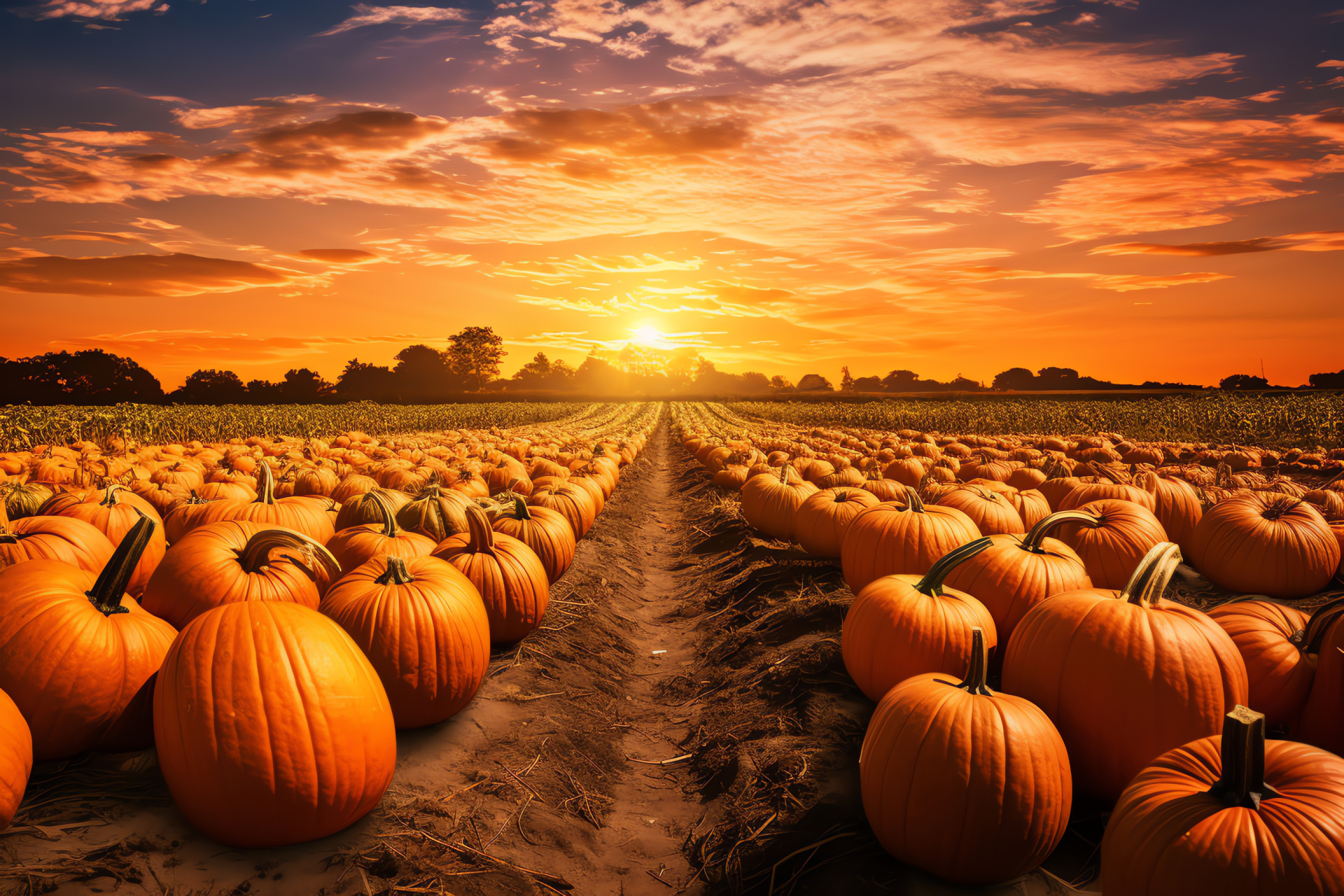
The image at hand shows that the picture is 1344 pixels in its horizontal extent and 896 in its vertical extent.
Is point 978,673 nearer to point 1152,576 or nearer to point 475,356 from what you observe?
point 1152,576

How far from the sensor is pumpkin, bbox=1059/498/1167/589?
553 cm

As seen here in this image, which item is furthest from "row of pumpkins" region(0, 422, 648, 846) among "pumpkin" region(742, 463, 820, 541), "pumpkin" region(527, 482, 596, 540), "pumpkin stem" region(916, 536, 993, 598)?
"pumpkin" region(742, 463, 820, 541)

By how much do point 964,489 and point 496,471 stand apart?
7.08 meters

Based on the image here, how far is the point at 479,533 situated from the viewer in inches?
213

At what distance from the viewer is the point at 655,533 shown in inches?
500

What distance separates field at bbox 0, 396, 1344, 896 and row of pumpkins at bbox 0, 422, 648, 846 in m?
0.02

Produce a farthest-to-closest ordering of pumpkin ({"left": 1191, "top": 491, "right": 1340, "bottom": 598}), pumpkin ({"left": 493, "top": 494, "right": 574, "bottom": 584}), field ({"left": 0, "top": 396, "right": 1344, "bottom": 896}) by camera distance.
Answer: pumpkin ({"left": 493, "top": 494, "right": 574, "bottom": 584}) < pumpkin ({"left": 1191, "top": 491, "right": 1340, "bottom": 598}) < field ({"left": 0, "top": 396, "right": 1344, "bottom": 896})

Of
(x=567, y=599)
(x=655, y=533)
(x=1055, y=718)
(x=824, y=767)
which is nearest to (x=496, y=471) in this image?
(x=655, y=533)

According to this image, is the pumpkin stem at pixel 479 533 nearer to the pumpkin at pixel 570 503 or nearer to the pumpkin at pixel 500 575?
the pumpkin at pixel 500 575

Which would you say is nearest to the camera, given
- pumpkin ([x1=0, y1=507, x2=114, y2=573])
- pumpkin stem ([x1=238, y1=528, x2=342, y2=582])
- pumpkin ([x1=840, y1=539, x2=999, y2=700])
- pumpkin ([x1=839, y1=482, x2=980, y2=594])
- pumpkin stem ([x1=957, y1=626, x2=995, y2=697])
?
pumpkin stem ([x1=957, y1=626, x2=995, y2=697])

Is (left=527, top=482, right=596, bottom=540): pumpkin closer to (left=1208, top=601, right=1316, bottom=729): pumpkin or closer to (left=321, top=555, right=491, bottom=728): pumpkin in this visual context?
(left=321, top=555, right=491, bottom=728): pumpkin

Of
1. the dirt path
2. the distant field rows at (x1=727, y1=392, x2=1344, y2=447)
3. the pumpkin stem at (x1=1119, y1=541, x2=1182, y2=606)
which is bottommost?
the dirt path

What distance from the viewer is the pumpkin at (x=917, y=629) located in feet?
13.1

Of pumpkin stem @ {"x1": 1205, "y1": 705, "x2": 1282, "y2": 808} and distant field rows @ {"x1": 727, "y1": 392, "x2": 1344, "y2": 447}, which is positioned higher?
distant field rows @ {"x1": 727, "y1": 392, "x2": 1344, "y2": 447}
